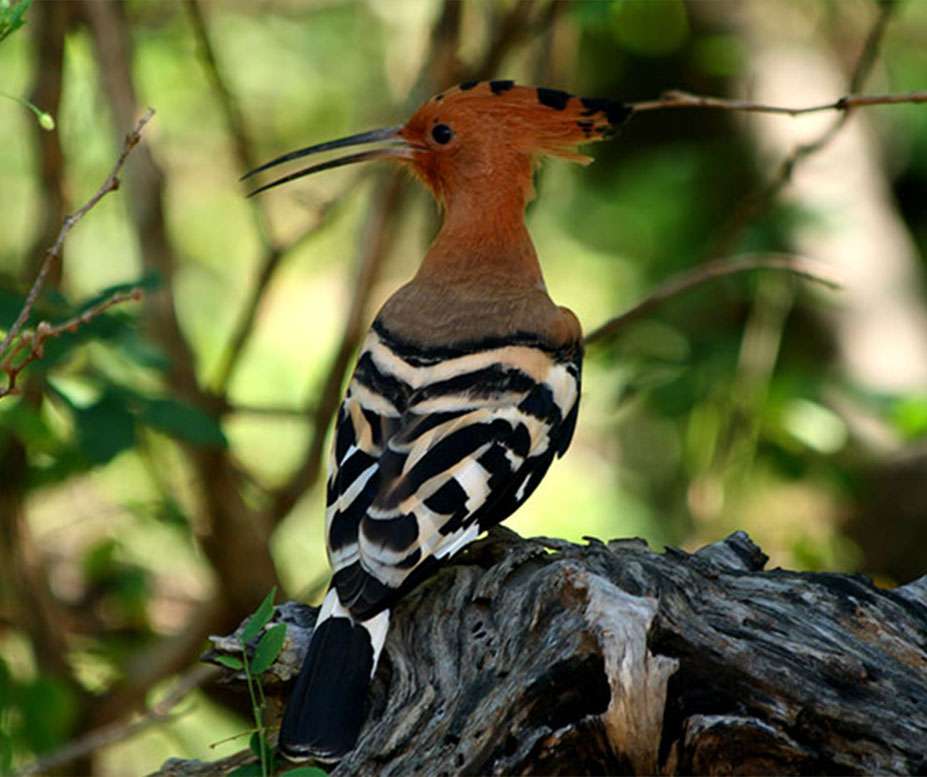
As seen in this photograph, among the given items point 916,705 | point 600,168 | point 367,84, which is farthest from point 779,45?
point 916,705

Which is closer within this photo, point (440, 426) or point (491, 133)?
point (440, 426)

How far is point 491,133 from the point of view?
352 cm

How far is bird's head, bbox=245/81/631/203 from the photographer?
348 centimetres

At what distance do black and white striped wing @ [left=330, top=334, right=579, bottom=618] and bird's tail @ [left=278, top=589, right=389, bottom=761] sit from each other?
34mm

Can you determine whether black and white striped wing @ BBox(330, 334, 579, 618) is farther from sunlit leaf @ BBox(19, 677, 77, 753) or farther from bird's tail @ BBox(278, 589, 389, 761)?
sunlit leaf @ BBox(19, 677, 77, 753)

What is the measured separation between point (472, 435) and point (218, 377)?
1544mm

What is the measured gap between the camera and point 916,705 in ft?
7.66

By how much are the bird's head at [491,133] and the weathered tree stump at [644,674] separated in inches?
46.2

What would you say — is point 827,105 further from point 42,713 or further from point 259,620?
point 42,713

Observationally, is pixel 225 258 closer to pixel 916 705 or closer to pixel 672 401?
pixel 672 401

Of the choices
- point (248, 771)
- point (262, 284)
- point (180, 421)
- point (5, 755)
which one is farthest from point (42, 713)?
point (248, 771)

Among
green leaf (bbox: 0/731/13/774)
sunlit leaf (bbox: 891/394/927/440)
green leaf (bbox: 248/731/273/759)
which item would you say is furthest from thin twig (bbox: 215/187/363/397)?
green leaf (bbox: 248/731/273/759)

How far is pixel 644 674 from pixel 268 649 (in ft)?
1.75

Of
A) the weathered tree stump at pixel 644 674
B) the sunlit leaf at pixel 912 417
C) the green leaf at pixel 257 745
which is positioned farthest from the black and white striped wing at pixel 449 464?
the sunlit leaf at pixel 912 417
